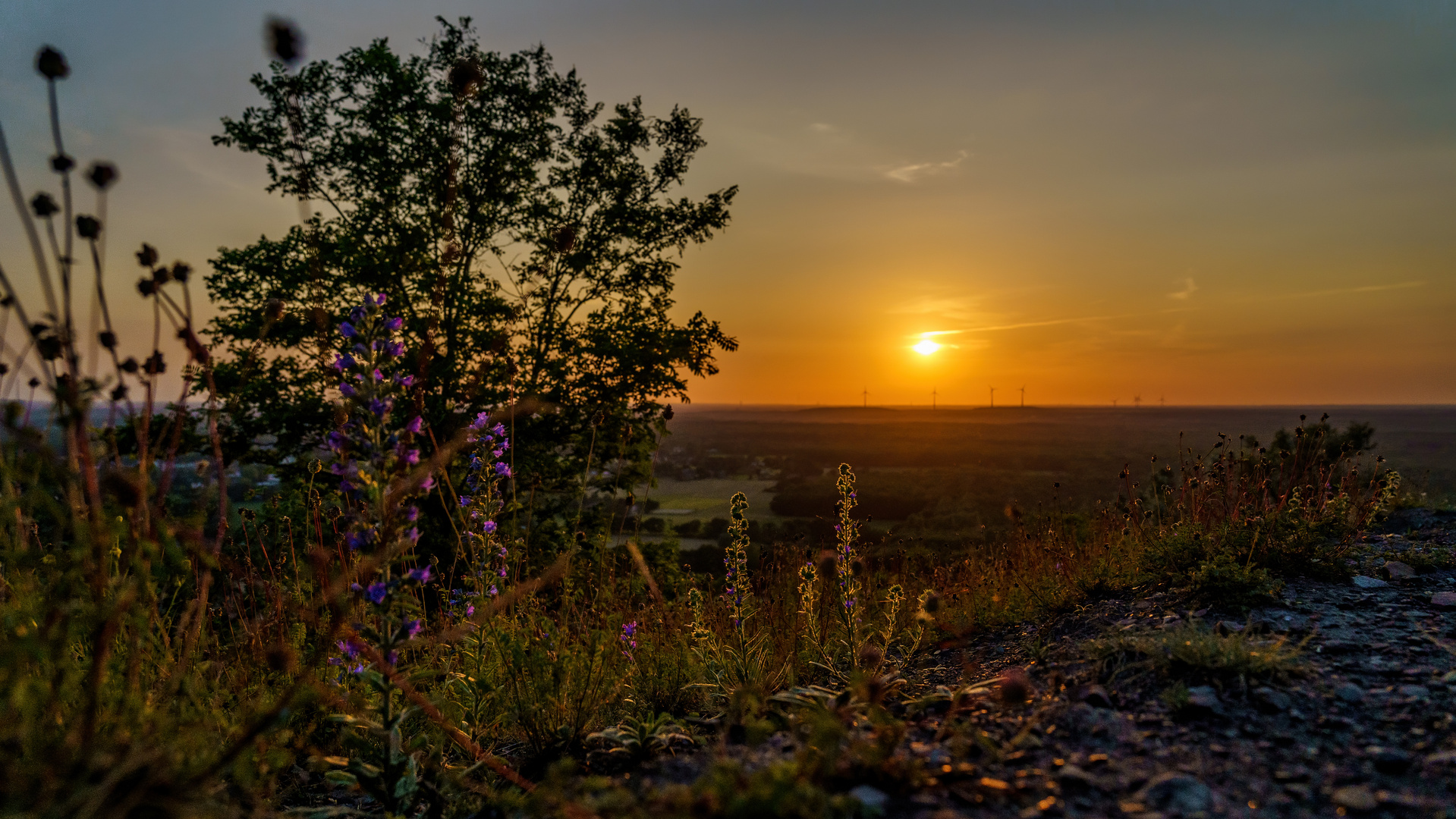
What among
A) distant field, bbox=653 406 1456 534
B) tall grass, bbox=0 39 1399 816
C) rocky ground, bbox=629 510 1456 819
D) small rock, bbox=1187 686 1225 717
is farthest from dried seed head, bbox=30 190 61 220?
distant field, bbox=653 406 1456 534

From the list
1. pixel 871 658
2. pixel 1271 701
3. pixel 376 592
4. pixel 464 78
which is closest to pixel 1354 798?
pixel 1271 701

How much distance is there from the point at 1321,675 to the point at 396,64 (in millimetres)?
17330

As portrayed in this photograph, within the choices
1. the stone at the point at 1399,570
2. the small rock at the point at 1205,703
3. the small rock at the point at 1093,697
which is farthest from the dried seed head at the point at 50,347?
the stone at the point at 1399,570

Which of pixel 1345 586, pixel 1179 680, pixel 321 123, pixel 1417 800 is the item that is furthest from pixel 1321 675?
pixel 321 123

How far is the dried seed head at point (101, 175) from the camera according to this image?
2.48 metres

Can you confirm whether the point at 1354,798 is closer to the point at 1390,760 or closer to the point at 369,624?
the point at 1390,760

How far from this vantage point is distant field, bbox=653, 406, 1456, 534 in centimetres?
3549

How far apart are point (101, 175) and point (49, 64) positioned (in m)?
0.39

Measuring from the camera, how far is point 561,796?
2.11m

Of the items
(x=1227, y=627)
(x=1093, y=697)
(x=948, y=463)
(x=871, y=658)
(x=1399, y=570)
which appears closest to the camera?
(x=1093, y=697)

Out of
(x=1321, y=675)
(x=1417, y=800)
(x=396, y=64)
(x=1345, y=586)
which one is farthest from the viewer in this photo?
(x=396, y=64)

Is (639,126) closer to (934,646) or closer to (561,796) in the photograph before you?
(934,646)

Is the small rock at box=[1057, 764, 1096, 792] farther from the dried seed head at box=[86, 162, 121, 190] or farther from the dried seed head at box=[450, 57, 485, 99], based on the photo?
the dried seed head at box=[86, 162, 121, 190]

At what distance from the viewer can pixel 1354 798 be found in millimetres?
2062
